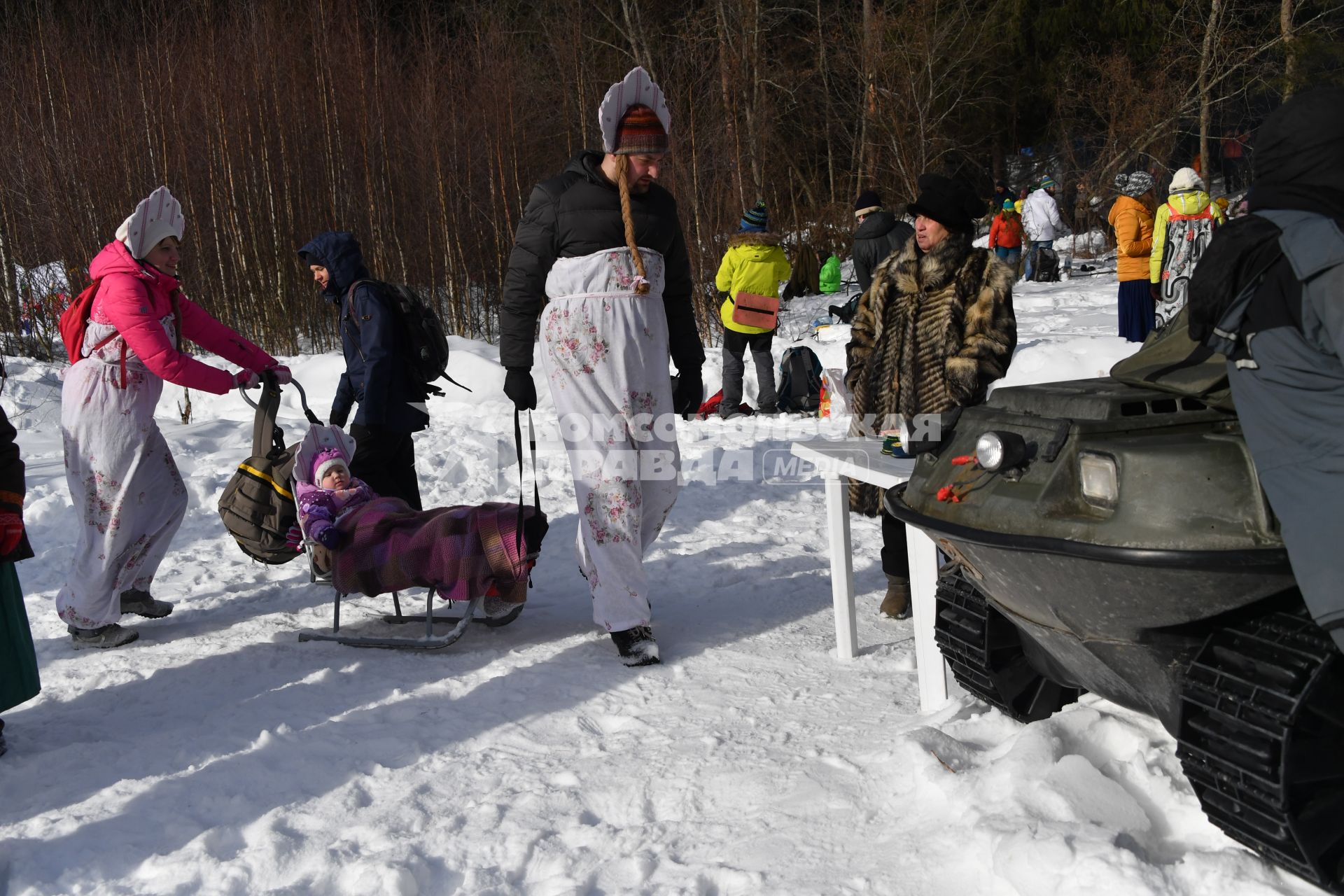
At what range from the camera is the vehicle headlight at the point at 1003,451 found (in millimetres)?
2477

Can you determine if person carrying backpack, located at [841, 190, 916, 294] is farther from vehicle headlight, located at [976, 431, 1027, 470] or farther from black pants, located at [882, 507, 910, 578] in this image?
vehicle headlight, located at [976, 431, 1027, 470]

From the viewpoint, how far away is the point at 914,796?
9.50ft

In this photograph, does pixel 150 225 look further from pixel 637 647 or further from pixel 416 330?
pixel 637 647

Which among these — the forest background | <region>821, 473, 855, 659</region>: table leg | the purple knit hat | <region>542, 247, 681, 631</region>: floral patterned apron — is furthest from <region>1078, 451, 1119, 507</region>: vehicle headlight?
the forest background

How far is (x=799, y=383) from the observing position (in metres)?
9.88

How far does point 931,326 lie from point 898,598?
3.87 feet

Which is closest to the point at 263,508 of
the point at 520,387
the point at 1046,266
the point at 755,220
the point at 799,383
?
the point at 520,387

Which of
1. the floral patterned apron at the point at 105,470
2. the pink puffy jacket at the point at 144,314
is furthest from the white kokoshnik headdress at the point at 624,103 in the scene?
the floral patterned apron at the point at 105,470

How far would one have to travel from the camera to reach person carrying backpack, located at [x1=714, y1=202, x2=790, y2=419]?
966 centimetres

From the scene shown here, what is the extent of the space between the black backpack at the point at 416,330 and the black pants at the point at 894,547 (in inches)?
87.7

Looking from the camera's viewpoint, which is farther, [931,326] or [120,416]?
[120,416]

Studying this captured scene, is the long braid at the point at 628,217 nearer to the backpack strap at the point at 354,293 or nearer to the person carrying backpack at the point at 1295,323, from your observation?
the backpack strap at the point at 354,293

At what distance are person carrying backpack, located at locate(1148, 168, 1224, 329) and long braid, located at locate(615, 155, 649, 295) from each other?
6554mm

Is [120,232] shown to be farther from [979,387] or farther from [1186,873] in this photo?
[1186,873]
